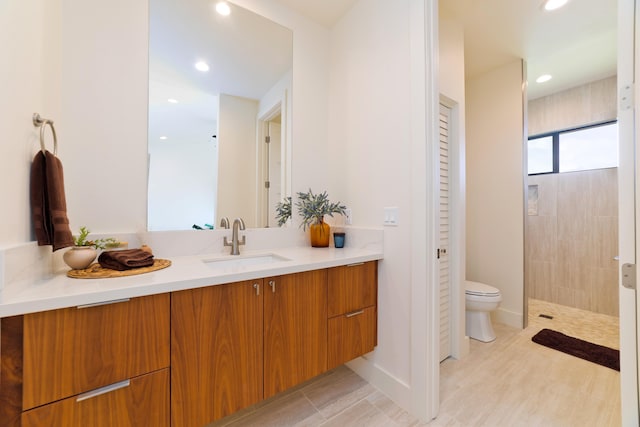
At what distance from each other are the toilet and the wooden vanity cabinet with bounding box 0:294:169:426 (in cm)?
231

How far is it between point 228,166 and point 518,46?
2806mm

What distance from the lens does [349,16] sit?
1966 millimetres

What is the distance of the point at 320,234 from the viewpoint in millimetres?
1889

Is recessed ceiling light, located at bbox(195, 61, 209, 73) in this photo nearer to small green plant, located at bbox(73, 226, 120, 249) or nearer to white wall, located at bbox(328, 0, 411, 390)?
white wall, located at bbox(328, 0, 411, 390)

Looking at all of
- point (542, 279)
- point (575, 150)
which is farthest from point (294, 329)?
point (575, 150)

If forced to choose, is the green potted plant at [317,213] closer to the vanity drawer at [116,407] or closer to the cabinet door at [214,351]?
the cabinet door at [214,351]

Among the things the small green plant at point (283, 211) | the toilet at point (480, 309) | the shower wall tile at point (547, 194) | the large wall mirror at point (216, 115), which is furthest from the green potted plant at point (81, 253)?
the shower wall tile at point (547, 194)

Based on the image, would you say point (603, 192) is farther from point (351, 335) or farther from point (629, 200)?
point (351, 335)

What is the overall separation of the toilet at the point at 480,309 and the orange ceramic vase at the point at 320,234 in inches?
53.9

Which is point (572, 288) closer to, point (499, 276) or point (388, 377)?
point (499, 276)

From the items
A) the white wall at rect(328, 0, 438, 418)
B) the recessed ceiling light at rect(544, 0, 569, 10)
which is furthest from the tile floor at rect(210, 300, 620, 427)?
the recessed ceiling light at rect(544, 0, 569, 10)

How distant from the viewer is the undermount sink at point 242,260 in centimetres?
147

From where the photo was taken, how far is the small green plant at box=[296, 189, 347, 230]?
1909 mm

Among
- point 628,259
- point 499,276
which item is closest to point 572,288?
point 499,276
